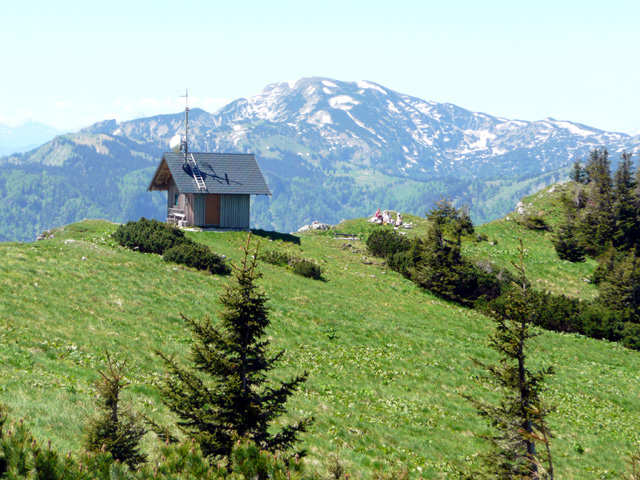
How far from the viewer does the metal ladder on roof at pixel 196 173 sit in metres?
51.9

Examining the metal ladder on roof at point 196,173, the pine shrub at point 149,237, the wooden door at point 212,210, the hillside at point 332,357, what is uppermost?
the metal ladder on roof at point 196,173

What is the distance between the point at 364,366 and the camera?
23594 millimetres

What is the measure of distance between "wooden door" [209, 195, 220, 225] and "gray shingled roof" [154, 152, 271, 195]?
1217 mm

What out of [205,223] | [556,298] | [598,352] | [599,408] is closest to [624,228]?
[556,298]

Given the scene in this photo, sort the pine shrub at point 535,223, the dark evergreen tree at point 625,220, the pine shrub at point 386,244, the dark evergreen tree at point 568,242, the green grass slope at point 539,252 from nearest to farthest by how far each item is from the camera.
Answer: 1. the green grass slope at point 539,252
2. the pine shrub at point 386,244
3. the dark evergreen tree at point 568,242
4. the dark evergreen tree at point 625,220
5. the pine shrub at point 535,223

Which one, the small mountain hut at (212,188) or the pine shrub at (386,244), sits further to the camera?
the small mountain hut at (212,188)

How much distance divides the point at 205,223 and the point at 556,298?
3320cm

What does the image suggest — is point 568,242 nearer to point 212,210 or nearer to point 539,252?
point 539,252

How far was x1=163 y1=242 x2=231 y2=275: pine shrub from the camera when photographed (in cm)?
3606

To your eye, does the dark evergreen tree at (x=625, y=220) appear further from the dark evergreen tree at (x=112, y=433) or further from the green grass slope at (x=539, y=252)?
the dark evergreen tree at (x=112, y=433)

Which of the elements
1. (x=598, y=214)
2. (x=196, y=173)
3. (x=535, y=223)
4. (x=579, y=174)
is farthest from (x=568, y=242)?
(x=196, y=173)

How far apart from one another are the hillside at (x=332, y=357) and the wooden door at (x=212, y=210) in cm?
1461

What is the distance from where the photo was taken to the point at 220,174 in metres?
54.1

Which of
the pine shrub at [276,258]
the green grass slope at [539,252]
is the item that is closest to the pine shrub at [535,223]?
the green grass slope at [539,252]
